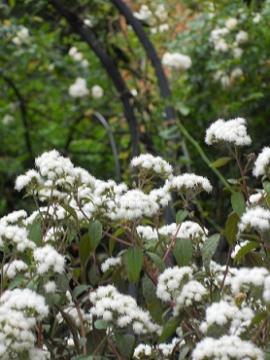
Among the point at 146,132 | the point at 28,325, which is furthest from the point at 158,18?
the point at 28,325

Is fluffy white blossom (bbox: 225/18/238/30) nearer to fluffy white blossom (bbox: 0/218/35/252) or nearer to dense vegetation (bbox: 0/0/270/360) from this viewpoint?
dense vegetation (bbox: 0/0/270/360)

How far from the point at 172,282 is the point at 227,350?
0.26 meters

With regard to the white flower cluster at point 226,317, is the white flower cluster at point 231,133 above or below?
above

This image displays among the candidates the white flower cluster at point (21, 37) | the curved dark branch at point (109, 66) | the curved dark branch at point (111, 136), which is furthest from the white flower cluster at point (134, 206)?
the white flower cluster at point (21, 37)

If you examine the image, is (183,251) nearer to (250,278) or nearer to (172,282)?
(172,282)

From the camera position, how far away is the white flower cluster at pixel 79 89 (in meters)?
4.91

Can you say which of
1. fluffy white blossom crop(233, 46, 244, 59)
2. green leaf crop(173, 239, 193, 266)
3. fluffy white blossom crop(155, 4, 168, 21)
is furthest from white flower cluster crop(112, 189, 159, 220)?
fluffy white blossom crop(155, 4, 168, 21)

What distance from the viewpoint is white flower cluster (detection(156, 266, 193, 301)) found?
1628 millimetres

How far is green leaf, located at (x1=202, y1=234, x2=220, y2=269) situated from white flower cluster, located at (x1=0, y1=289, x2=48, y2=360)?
381 millimetres

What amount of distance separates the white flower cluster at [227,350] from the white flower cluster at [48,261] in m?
0.31

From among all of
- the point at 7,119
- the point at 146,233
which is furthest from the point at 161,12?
the point at 146,233

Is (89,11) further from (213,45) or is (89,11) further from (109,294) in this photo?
(109,294)

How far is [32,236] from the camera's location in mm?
1821

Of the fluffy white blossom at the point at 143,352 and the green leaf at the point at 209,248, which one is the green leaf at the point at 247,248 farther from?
the fluffy white blossom at the point at 143,352
